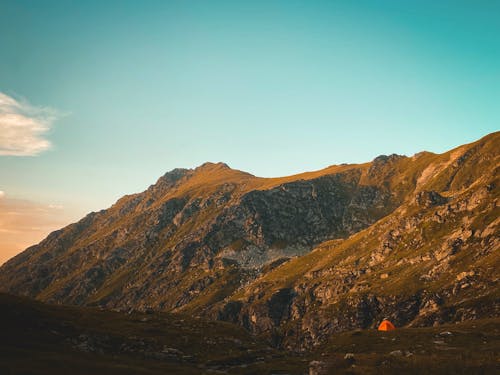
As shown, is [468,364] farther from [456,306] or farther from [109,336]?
[456,306]

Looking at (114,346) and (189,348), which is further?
(189,348)

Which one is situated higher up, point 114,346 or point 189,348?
point 114,346

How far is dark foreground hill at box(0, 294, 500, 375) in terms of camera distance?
176ft

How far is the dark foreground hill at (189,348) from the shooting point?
5353cm

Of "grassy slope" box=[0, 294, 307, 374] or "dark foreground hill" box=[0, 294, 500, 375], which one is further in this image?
"grassy slope" box=[0, 294, 307, 374]

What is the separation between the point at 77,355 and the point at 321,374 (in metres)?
36.4

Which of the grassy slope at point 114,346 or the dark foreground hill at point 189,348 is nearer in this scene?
the dark foreground hill at point 189,348

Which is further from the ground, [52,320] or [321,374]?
[52,320]

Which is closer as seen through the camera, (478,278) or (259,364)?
(259,364)

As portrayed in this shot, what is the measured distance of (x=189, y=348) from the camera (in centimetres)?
8912

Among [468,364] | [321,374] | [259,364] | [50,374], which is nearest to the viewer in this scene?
[50,374]

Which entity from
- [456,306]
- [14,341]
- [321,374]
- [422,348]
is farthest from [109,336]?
[456,306]

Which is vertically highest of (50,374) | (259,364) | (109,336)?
(50,374)

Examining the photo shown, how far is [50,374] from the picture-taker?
156 feet
